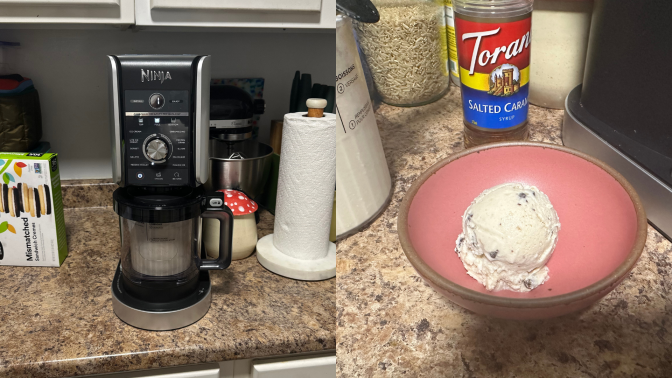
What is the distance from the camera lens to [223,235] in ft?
2.65

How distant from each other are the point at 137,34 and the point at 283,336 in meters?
0.70

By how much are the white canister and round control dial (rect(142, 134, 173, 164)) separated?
218mm

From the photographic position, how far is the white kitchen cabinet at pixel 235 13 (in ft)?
2.53

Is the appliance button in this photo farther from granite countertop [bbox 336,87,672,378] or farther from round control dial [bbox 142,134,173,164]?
granite countertop [bbox 336,87,672,378]

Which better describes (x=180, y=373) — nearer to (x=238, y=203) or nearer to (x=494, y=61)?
(x=238, y=203)

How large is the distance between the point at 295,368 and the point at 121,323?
27 cm

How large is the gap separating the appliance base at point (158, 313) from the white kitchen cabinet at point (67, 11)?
1.33ft

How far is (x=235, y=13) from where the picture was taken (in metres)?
0.81

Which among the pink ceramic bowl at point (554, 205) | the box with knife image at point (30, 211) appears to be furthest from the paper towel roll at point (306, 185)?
the box with knife image at point (30, 211)

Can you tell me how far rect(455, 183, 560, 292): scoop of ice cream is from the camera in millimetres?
532

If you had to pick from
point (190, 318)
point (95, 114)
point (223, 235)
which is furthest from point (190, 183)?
point (95, 114)

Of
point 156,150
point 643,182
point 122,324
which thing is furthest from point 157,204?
point 643,182

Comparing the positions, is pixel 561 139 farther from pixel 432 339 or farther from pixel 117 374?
pixel 117 374

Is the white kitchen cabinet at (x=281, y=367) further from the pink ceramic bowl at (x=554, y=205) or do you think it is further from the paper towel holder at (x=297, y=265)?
the pink ceramic bowl at (x=554, y=205)
